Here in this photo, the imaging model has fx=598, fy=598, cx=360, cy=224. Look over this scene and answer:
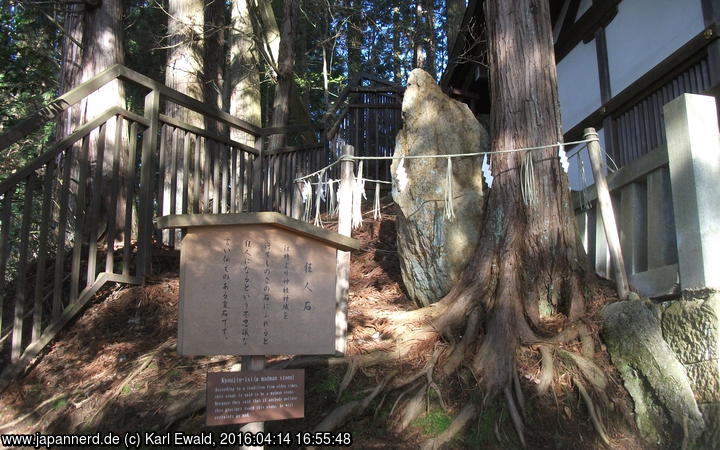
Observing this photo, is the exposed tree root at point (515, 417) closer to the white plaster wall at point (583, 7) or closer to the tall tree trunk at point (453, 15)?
the white plaster wall at point (583, 7)

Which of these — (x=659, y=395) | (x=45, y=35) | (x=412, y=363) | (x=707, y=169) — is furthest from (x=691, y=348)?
(x=45, y=35)

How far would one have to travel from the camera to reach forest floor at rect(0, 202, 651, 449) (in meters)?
4.74

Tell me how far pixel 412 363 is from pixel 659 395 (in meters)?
2.05

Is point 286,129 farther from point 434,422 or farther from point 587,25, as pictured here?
point 434,422

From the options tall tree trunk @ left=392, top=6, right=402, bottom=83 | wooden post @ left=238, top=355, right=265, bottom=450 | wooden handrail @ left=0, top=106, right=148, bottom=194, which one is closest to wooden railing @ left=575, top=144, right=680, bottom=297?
wooden post @ left=238, top=355, right=265, bottom=450

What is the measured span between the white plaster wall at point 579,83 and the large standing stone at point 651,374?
18.3ft

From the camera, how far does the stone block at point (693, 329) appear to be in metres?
4.79

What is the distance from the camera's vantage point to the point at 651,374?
4973 millimetres

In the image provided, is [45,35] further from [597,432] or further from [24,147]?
[597,432]

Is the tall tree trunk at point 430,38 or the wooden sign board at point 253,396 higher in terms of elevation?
the tall tree trunk at point 430,38

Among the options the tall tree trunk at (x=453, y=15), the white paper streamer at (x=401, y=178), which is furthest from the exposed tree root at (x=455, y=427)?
the tall tree trunk at (x=453, y=15)

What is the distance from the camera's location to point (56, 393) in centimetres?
568

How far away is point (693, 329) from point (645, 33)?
5.35 m

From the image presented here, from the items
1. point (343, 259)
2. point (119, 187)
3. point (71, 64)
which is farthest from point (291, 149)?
point (71, 64)
